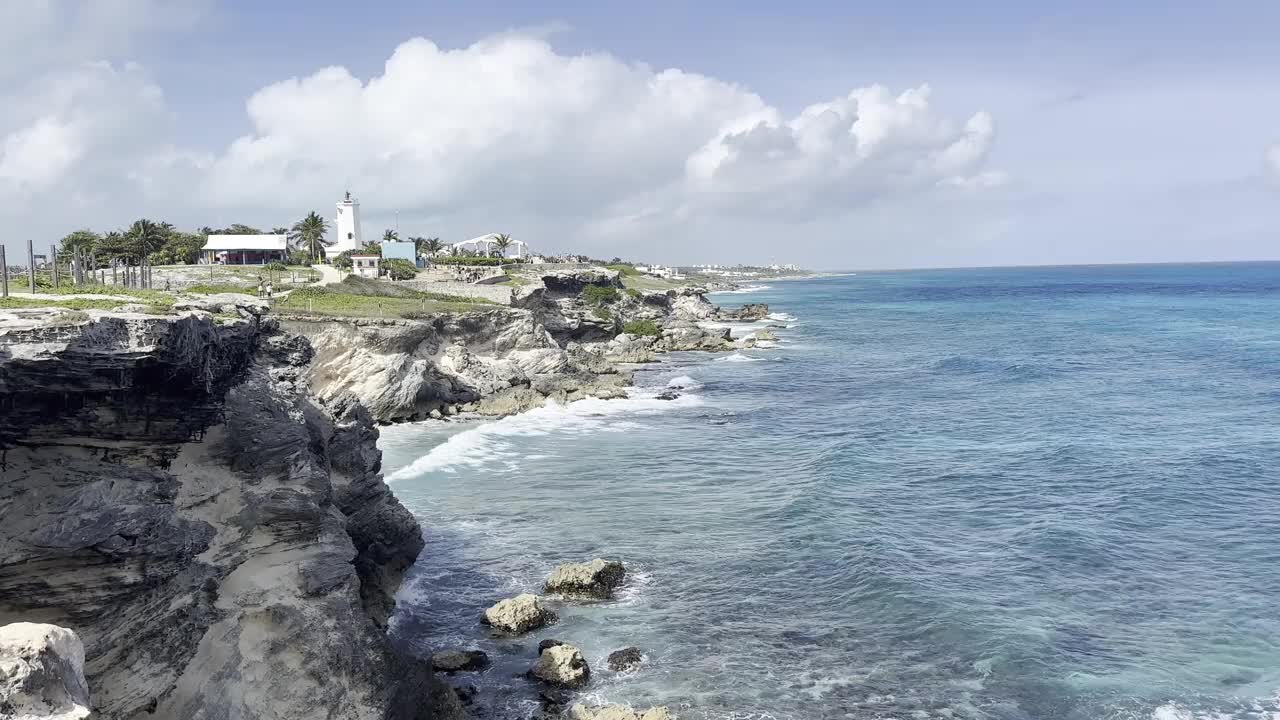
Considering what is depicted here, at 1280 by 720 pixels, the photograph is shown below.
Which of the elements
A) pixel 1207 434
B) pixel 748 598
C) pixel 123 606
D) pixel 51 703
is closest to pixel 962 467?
pixel 1207 434

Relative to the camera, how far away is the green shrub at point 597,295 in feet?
348

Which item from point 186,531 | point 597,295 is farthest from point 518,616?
point 597,295

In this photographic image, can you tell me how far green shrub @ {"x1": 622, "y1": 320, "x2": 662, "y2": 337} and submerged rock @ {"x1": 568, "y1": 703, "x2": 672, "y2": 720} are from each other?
3160 inches

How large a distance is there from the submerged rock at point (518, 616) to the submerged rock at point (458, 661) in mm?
1599

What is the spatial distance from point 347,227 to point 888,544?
8728 cm

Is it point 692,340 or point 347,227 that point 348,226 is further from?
point 692,340

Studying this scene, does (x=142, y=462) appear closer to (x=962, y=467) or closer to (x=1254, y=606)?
(x=1254, y=606)

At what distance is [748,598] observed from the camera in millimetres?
25797

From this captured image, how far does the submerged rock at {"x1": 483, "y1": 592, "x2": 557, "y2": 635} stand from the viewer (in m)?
23.8

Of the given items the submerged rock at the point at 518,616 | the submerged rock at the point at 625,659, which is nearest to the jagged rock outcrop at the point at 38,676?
the submerged rock at the point at 625,659

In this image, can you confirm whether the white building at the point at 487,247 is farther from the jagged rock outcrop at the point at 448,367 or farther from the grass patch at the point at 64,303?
the grass patch at the point at 64,303

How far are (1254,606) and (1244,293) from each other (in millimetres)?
192993

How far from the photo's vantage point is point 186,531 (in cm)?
1795

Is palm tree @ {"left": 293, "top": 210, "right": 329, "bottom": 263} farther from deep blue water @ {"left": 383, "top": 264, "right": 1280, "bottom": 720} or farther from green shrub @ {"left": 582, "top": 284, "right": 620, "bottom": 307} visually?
deep blue water @ {"left": 383, "top": 264, "right": 1280, "bottom": 720}
